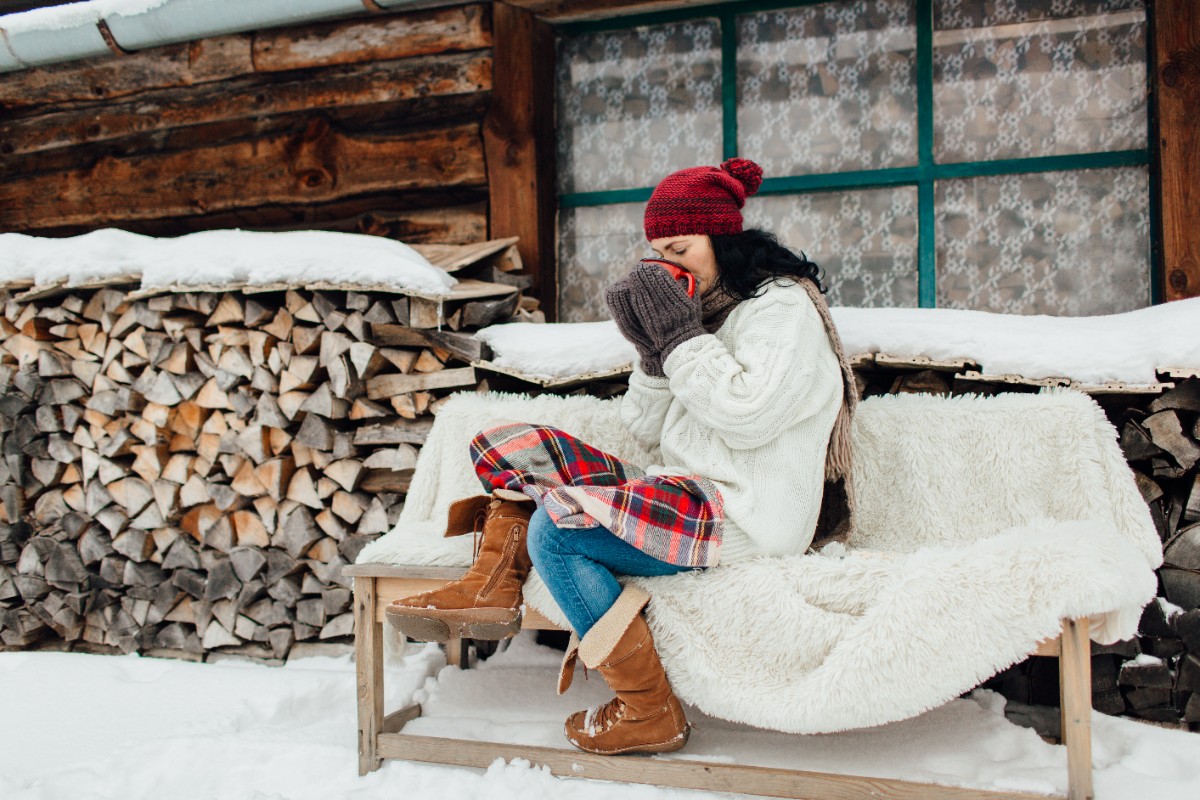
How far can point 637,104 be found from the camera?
12.4 ft

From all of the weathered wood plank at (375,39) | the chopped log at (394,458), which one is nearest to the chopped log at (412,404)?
the chopped log at (394,458)

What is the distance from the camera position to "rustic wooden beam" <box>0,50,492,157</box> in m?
3.68

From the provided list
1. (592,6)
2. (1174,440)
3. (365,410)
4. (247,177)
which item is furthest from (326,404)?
(1174,440)

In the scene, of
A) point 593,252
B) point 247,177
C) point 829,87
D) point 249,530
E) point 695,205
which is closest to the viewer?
point 695,205

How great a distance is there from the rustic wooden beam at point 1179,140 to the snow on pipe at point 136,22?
2677 millimetres

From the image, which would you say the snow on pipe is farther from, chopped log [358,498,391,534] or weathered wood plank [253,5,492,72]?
chopped log [358,498,391,534]

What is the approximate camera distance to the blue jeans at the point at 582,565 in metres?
2.00

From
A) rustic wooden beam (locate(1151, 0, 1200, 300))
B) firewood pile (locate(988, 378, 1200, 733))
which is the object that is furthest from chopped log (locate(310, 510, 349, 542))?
rustic wooden beam (locate(1151, 0, 1200, 300))

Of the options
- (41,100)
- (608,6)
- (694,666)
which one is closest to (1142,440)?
(694,666)

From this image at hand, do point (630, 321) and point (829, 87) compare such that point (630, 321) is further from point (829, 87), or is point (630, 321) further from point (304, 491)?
point (829, 87)

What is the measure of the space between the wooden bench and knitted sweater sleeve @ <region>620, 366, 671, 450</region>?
0.60m

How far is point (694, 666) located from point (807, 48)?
2.61m

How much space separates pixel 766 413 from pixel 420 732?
124 cm

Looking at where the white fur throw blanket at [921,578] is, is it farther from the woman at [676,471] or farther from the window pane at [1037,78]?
the window pane at [1037,78]
